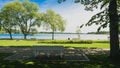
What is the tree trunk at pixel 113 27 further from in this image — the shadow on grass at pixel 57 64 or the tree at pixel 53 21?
the tree at pixel 53 21

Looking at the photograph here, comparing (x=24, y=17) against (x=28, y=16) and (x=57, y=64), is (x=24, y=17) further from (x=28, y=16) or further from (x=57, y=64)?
(x=57, y=64)

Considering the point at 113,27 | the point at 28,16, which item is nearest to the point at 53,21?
the point at 28,16

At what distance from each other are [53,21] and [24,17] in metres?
9.98

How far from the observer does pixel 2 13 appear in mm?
80062

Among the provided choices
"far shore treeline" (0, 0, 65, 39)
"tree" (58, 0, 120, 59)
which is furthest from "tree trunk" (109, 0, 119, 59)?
"far shore treeline" (0, 0, 65, 39)

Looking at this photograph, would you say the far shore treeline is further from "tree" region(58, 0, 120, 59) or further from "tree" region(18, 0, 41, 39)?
"tree" region(58, 0, 120, 59)

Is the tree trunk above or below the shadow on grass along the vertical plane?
above

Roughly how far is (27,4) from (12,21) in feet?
23.5

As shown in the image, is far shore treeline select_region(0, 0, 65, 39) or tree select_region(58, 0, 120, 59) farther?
far shore treeline select_region(0, 0, 65, 39)

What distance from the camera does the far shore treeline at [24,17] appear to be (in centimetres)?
7969

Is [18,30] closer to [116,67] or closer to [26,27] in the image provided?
[26,27]

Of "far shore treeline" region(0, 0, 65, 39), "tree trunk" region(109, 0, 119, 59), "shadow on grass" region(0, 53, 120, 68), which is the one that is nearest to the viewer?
"shadow on grass" region(0, 53, 120, 68)

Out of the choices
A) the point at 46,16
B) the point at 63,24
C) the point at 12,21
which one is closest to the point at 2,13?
the point at 12,21

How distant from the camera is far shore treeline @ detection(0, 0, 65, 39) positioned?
7969 cm
